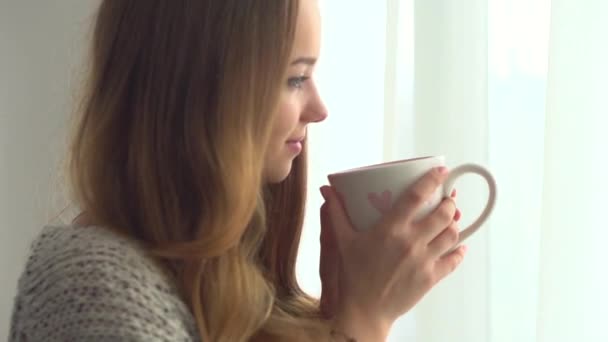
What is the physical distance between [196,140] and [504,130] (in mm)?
335

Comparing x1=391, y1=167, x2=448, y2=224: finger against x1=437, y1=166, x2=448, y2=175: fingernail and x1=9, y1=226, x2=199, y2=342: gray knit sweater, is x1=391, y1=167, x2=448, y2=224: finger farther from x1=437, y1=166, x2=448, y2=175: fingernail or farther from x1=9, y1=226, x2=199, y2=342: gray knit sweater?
x1=9, y1=226, x2=199, y2=342: gray knit sweater

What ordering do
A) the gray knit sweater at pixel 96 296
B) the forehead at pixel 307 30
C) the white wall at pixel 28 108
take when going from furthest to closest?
1. the white wall at pixel 28 108
2. the forehead at pixel 307 30
3. the gray knit sweater at pixel 96 296

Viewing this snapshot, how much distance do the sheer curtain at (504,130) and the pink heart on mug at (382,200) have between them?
0.18m

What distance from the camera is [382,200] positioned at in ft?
2.26

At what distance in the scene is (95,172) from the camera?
0.73 meters

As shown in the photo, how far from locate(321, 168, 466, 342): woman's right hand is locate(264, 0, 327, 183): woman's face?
0.06m

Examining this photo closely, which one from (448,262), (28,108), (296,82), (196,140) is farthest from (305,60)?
(28,108)

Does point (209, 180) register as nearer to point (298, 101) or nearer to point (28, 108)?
point (298, 101)

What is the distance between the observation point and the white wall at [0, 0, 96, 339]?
1392 millimetres

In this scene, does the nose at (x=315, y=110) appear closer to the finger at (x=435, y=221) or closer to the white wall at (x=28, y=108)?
the finger at (x=435, y=221)

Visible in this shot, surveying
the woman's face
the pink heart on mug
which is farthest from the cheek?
the pink heart on mug

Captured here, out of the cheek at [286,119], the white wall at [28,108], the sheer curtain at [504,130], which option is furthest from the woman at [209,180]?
the white wall at [28,108]

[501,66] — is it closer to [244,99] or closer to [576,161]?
[576,161]

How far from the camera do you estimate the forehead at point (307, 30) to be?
0.71 m
